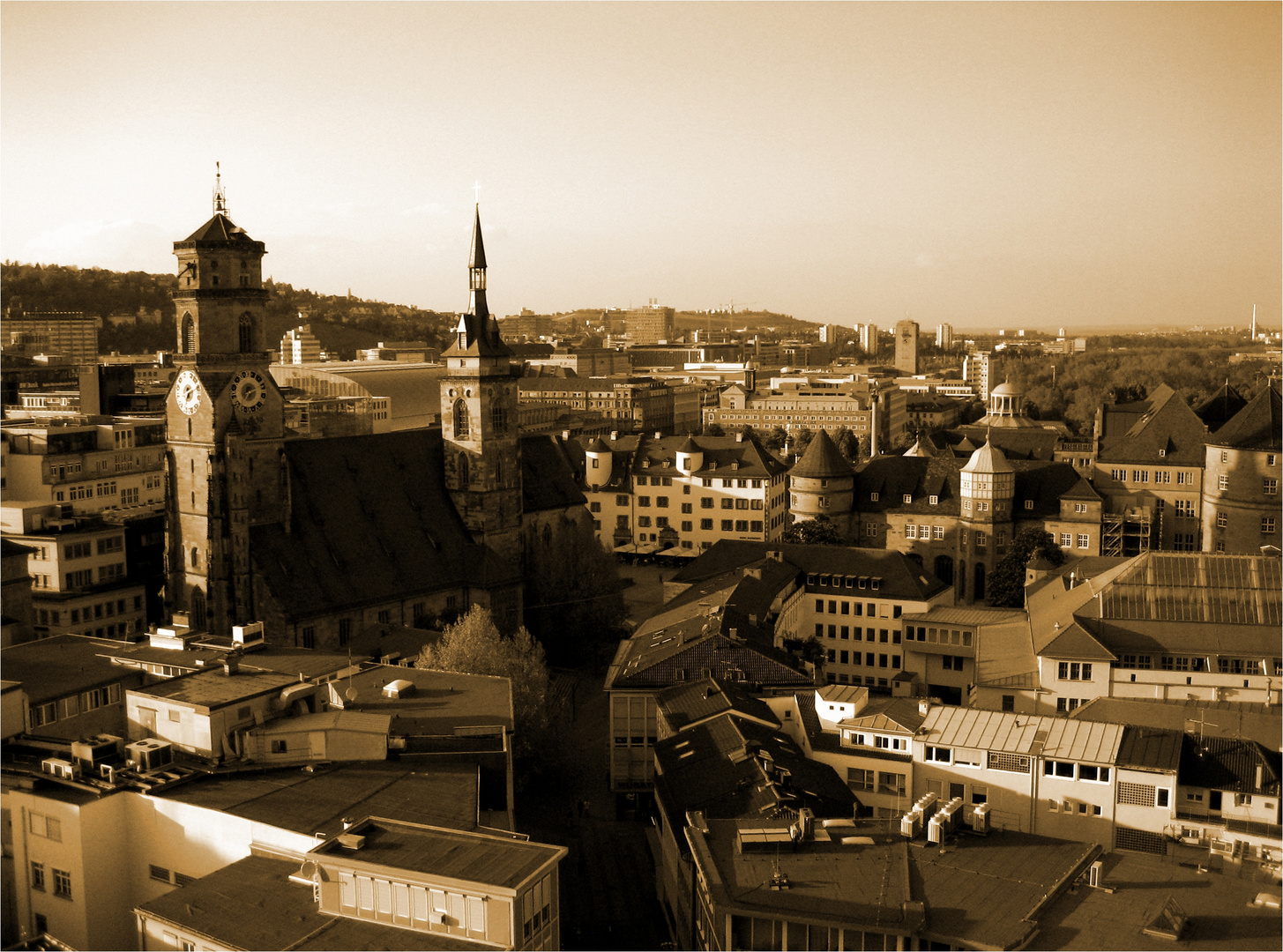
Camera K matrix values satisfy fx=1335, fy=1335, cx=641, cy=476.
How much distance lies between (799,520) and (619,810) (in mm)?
42775

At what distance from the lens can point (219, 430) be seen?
195 ft

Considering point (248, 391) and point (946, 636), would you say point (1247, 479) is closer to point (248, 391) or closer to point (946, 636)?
point (946, 636)

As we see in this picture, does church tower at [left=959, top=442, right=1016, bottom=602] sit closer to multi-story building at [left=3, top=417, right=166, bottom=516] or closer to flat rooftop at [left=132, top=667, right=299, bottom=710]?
multi-story building at [left=3, top=417, right=166, bottom=516]

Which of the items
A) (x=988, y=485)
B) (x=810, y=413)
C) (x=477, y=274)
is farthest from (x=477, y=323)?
(x=810, y=413)

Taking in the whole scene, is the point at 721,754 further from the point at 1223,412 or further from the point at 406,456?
the point at 1223,412

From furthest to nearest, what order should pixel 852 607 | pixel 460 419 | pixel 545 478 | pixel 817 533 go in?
pixel 817 533 < pixel 545 478 < pixel 460 419 < pixel 852 607

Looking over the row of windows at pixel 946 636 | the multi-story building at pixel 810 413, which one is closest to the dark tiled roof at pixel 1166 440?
the row of windows at pixel 946 636

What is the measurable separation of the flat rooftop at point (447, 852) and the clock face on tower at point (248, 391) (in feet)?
111

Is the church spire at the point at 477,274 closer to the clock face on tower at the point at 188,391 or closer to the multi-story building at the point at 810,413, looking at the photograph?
the clock face on tower at the point at 188,391

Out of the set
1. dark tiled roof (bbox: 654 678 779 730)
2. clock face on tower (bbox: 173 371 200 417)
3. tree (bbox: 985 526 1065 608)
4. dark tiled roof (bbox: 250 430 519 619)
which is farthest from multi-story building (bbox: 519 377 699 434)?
dark tiled roof (bbox: 654 678 779 730)

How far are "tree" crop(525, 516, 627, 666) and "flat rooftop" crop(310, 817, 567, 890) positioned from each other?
39.8 metres

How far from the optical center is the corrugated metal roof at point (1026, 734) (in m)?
41.6

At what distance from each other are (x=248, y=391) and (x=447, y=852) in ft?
120

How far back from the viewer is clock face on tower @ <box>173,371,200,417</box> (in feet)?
196
